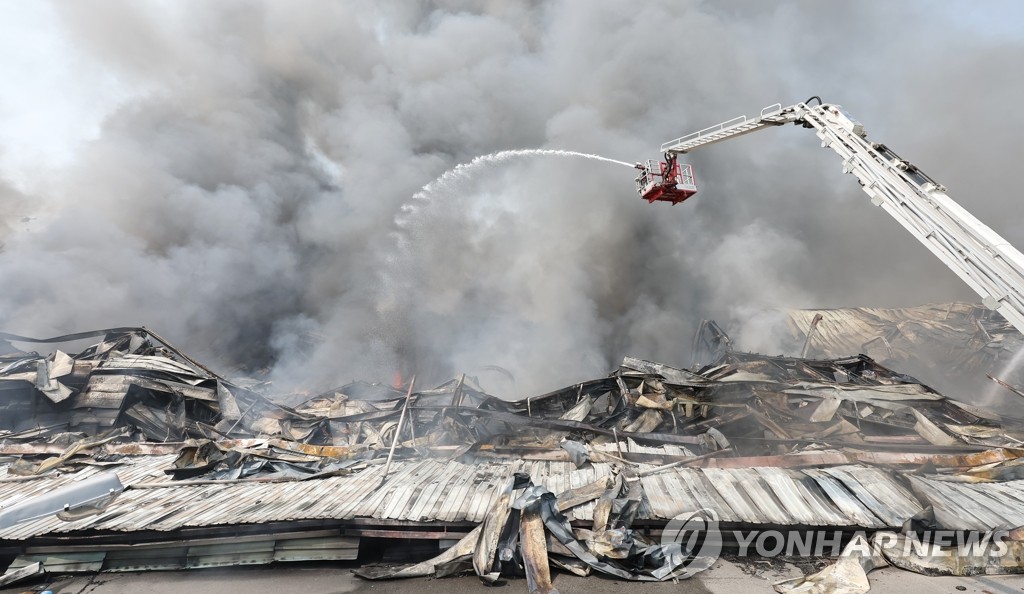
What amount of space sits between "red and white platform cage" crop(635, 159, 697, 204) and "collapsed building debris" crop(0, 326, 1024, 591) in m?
5.73

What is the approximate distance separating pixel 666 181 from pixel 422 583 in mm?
12412

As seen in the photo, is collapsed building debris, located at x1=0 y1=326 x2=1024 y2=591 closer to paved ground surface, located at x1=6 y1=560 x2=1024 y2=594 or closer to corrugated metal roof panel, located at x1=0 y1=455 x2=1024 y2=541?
corrugated metal roof panel, located at x1=0 y1=455 x2=1024 y2=541

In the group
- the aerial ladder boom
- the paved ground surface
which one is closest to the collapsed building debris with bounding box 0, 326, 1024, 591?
the paved ground surface

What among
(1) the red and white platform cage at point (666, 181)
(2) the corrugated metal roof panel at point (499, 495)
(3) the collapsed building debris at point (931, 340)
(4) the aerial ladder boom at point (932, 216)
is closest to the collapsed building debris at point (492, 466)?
(2) the corrugated metal roof panel at point (499, 495)

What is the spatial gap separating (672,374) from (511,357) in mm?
8771

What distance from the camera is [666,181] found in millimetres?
12883

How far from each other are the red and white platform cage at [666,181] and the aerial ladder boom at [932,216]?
3.52 m

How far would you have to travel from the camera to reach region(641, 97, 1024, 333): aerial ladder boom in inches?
223

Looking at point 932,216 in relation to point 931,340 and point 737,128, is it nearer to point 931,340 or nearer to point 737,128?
point 737,128

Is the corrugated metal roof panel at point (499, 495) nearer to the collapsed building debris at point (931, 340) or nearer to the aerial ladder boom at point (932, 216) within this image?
the aerial ladder boom at point (932, 216)

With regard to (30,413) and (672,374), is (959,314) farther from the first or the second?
(30,413)

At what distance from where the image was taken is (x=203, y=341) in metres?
21.4

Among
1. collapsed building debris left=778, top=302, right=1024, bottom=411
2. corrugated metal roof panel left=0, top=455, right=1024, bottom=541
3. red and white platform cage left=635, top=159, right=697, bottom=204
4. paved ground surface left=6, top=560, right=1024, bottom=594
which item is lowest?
paved ground surface left=6, top=560, right=1024, bottom=594

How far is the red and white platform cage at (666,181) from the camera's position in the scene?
42.2ft
